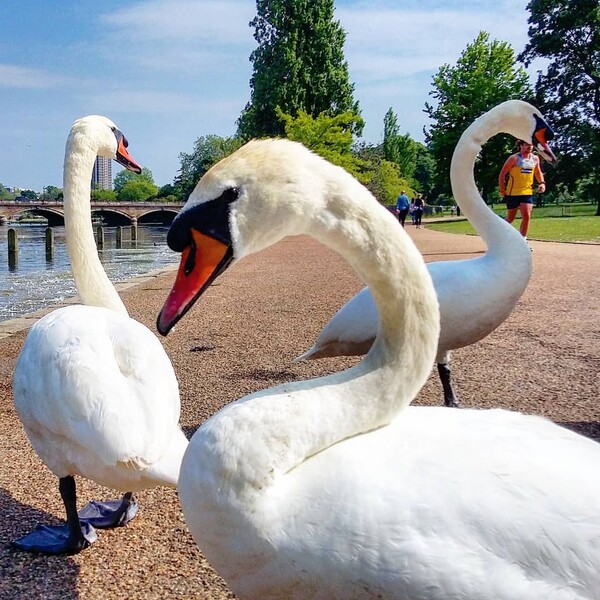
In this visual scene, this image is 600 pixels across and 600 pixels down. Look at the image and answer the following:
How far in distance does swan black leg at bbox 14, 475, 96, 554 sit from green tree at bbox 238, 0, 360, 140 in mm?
40944

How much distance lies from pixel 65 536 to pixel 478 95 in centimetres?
4466

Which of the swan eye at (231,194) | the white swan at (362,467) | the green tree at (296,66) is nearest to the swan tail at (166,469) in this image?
the white swan at (362,467)

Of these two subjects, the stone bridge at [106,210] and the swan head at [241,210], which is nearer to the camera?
the swan head at [241,210]

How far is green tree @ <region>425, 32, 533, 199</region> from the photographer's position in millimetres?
43250

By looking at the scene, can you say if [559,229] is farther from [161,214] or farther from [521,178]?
[161,214]

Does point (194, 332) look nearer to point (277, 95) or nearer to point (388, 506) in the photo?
point (388, 506)

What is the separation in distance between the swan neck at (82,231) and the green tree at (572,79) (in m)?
39.7

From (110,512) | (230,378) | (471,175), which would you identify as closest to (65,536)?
(110,512)

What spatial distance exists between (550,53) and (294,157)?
45.2 metres

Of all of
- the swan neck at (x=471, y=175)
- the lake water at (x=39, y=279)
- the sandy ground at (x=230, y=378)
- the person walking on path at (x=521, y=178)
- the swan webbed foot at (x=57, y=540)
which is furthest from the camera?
the lake water at (x=39, y=279)

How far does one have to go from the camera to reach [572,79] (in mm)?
40750

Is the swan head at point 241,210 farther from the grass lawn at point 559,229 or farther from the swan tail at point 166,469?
the grass lawn at point 559,229

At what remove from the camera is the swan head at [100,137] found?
4223 mm

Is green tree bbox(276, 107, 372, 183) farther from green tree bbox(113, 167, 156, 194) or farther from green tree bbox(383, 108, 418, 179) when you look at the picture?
green tree bbox(113, 167, 156, 194)
